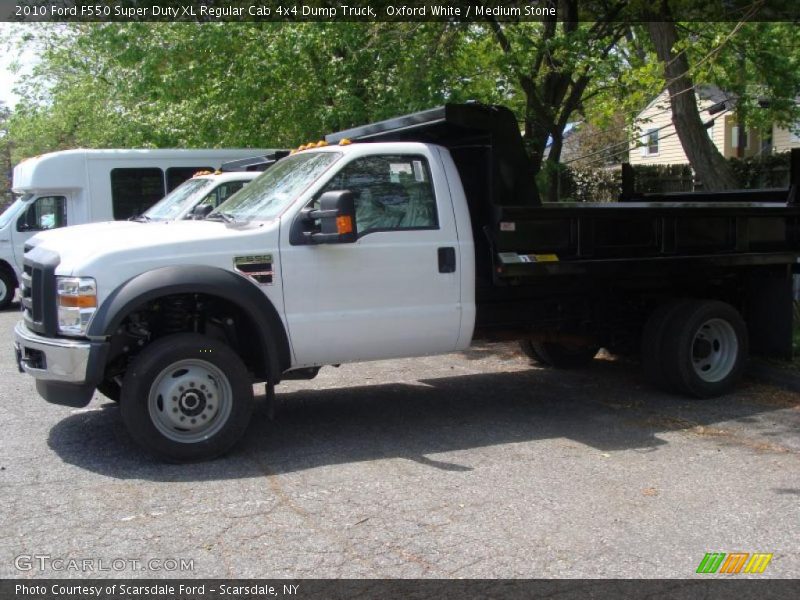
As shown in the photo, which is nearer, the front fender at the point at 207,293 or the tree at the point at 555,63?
the front fender at the point at 207,293

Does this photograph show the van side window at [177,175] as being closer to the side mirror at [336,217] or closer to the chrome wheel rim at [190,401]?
the side mirror at [336,217]

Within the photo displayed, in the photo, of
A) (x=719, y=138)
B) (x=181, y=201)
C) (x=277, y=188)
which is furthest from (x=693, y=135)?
(x=719, y=138)

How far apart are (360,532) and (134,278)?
2254 millimetres

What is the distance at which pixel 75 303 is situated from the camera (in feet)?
18.6

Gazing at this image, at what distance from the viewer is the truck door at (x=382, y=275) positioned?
6.23m

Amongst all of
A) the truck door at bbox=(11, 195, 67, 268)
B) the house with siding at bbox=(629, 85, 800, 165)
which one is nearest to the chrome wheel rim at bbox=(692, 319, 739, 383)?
the truck door at bbox=(11, 195, 67, 268)

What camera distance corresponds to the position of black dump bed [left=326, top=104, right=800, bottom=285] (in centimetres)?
679

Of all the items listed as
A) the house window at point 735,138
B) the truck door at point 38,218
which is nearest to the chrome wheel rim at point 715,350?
the truck door at point 38,218

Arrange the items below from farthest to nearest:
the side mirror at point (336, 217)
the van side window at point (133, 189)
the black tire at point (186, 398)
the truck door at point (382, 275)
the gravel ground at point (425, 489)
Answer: the van side window at point (133, 189)
the truck door at point (382, 275)
the side mirror at point (336, 217)
the black tire at point (186, 398)
the gravel ground at point (425, 489)

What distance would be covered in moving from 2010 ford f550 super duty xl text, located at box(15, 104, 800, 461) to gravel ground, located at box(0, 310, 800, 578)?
0.48 meters

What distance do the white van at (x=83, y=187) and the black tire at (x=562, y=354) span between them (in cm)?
882

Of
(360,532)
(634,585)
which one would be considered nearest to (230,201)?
(360,532)

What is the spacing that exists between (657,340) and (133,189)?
1208 centimetres

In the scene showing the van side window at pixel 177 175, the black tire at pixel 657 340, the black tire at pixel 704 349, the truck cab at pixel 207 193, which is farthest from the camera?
the van side window at pixel 177 175
